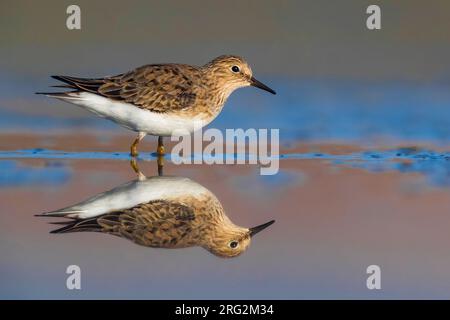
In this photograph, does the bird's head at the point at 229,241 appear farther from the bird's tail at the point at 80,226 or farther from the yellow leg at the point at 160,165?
the yellow leg at the point at 160,165

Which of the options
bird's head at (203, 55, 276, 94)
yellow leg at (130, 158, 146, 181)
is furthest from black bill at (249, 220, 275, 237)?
bird's head at (203, 55, 276, 94)

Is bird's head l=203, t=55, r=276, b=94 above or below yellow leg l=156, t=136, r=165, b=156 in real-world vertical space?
above

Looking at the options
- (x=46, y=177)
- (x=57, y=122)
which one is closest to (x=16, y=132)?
(x=57, y=122)

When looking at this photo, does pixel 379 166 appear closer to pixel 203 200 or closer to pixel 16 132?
pixel 203 200

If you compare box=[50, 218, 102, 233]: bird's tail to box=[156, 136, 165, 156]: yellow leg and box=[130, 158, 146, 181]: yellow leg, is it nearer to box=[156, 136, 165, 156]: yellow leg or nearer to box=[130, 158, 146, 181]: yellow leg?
box=[130, 158, 146, 181]: yellow leg

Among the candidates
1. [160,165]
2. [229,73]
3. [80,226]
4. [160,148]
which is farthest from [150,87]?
[80,226]

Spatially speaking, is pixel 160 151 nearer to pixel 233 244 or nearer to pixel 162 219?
pixel 162 219
